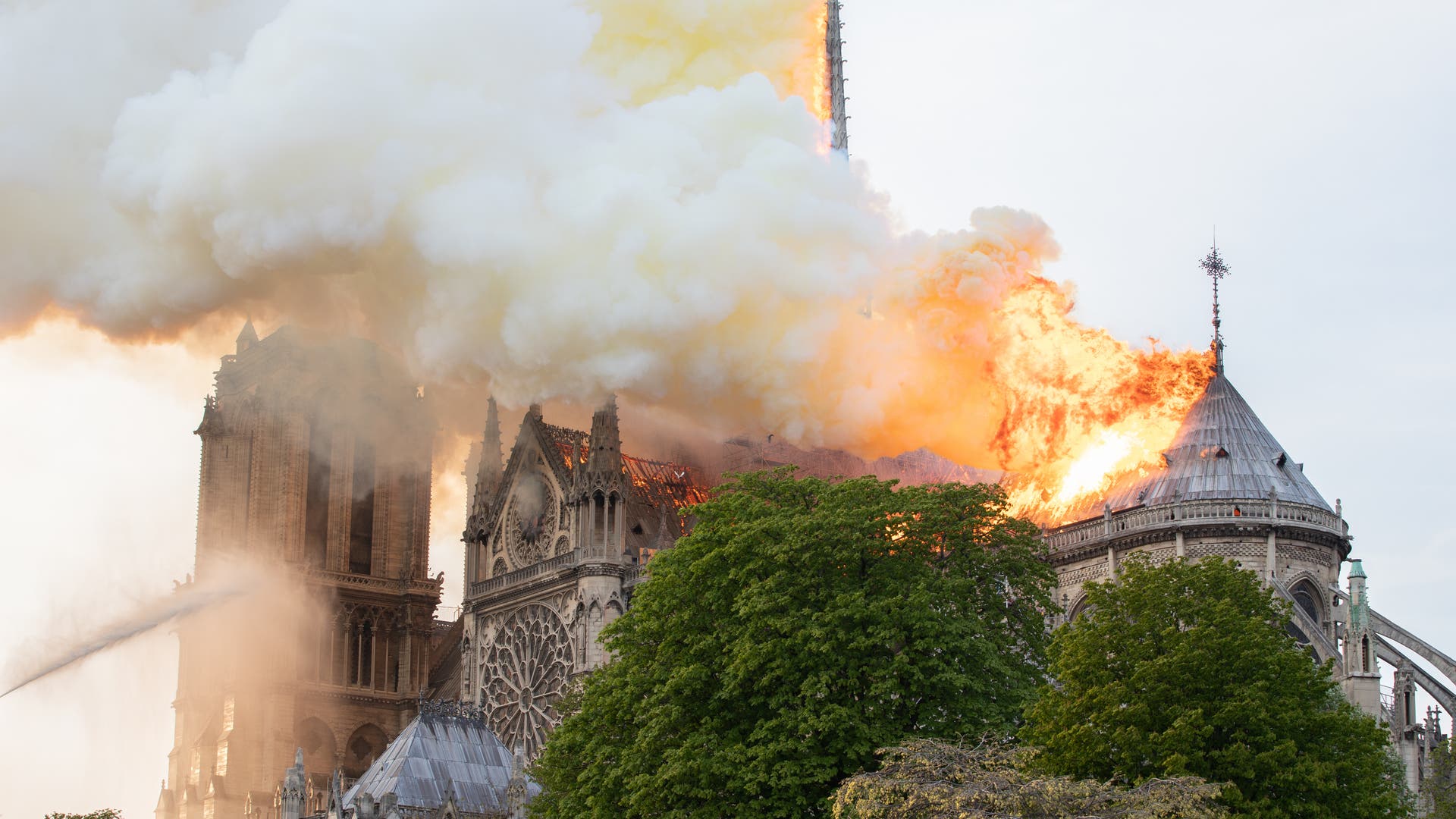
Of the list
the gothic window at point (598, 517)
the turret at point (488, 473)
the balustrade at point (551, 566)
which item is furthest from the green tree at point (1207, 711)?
the turret at point (488, 473)

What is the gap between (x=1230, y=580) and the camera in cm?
3962

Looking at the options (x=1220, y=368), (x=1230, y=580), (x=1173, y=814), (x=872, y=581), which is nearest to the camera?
(x=1173, y=814)

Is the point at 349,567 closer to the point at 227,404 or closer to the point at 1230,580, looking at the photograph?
the point at 227,404

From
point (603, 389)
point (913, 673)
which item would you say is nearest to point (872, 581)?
point (913, 673)

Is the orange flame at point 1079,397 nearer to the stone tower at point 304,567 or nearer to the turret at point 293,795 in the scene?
the turret at point 293,795

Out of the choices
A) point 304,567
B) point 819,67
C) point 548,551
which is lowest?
point 548,551

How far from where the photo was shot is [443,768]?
5519 centimetres

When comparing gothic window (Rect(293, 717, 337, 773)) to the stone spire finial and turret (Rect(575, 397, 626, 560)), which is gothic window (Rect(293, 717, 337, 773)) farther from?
turret (Rect(575, 397, 626, 560))

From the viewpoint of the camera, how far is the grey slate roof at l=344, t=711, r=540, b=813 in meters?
53.7

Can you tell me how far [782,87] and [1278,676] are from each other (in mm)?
26168

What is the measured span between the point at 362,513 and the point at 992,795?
59091 mm

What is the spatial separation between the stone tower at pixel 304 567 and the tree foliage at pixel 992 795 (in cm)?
4904

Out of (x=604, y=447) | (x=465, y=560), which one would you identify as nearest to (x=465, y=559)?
(x=465, y=560)

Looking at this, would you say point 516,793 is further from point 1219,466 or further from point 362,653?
point 362,653
